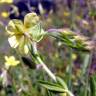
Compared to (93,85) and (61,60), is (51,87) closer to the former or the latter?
(93,85)

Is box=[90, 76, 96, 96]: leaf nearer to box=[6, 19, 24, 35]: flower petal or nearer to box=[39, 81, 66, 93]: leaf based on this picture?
box=[39, 81, 66, 93]: leaf

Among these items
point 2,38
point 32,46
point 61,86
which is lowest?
point 2,38

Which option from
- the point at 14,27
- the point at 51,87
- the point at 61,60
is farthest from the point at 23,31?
the point at 61,60

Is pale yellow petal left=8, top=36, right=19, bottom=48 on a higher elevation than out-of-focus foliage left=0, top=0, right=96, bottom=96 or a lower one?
higher

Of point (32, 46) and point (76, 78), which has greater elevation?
point (32, 46)

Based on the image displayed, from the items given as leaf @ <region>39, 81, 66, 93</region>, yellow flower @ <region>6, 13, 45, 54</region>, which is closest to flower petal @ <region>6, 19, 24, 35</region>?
yellow flower @ <region>6, 13, 45, 54</region>

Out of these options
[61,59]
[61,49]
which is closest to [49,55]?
[61,59]

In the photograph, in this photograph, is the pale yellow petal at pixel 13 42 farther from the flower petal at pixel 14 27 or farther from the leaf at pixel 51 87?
the leaf at pixel 51 87

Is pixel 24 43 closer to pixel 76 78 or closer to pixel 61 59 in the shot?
pixel 76 78
